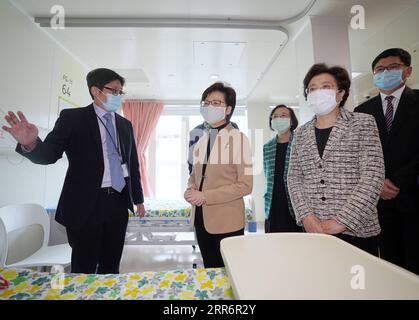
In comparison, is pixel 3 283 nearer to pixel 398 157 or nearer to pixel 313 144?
pixel 313 144

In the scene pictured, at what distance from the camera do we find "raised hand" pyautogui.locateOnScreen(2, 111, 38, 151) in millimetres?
947

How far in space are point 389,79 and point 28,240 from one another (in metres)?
2.78

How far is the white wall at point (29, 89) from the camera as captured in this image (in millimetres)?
1622

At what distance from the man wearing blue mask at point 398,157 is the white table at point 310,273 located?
76 cm

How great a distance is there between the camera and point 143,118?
156 inches

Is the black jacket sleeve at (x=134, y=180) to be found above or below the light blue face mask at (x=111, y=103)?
below

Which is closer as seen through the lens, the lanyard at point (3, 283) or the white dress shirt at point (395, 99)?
the lanyard at point (3, 283)

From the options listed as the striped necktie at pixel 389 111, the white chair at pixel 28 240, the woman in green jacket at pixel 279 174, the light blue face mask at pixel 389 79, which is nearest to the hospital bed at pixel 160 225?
the white chair at pixel 28 240

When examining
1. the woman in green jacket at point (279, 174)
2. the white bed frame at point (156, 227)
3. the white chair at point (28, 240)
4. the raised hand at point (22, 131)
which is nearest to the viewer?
the raised hand at point (22, 131)

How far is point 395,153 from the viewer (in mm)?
1171

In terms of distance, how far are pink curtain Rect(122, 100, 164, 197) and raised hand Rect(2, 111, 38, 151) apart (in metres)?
2.95

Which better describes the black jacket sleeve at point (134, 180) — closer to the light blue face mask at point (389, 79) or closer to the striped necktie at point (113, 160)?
the striped necktie at point (113, 160)
